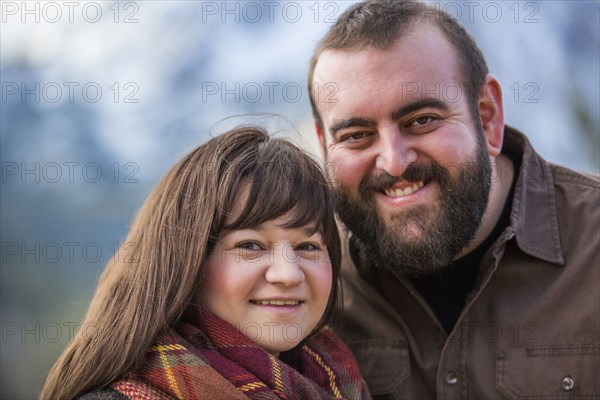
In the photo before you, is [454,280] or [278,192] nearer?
[278,192]

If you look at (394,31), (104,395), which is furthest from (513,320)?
(104,395)

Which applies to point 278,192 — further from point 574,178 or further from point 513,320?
point 574,178

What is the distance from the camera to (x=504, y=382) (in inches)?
106

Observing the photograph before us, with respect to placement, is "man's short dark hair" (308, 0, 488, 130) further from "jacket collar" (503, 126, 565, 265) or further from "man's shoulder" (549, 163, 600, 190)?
"man's shoulder" (549, 163, 600, 190)

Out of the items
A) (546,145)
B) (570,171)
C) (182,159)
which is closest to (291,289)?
(182,159)

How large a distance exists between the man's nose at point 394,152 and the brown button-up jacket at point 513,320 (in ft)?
1.50

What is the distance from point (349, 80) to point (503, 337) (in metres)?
1.09

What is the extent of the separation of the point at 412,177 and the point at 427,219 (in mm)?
179

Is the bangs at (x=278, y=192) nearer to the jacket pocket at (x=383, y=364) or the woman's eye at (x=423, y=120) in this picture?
the woman's eye at (x=423, y=120)

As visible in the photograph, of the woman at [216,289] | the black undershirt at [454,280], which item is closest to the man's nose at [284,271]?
the woman at [216,289]

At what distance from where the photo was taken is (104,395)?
6.58ft

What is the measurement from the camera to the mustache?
2.78 metres

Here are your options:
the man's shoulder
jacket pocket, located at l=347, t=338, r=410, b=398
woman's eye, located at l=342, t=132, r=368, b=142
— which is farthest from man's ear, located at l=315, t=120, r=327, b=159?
the man's shoulder

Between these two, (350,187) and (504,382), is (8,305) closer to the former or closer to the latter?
(350,187)
